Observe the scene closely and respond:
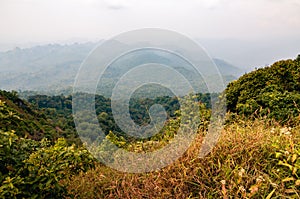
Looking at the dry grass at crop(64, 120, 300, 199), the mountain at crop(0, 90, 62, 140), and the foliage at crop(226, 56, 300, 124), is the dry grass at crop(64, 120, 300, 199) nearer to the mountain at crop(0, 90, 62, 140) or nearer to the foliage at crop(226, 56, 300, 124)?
the foliage at crop(226, 56, 300, 124)

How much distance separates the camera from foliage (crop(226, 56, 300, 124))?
6203 mm

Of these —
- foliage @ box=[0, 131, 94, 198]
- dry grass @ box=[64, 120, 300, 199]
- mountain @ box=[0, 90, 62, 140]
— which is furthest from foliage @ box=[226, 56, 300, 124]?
mountain @ box=[0, 90, 62, 140]

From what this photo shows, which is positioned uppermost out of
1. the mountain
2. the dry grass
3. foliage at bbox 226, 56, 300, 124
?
foliage at bbox 226, 56, 300, 124

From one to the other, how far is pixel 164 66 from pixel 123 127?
96cm

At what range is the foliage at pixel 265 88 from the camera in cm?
620

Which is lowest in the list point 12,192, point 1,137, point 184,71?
point 12,192

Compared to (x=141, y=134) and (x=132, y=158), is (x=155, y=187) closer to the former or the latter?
(x=132, y=158)

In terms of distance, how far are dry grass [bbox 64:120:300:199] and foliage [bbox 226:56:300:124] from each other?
3.17 meters

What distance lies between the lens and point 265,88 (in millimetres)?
6922

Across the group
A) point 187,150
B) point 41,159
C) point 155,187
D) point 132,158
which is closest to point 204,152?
point 187,150

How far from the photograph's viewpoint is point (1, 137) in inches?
89.0

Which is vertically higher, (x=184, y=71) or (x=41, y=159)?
(x=184, y=71)

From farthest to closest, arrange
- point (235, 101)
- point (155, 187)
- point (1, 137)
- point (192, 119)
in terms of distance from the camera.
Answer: point (235, 101) → point (192, 119) → point (155, 187) → point (1, 137)

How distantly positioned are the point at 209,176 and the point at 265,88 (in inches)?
188
